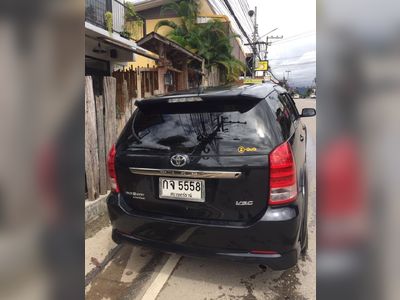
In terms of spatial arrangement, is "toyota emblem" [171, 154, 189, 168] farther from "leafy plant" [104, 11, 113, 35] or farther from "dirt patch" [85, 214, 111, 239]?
"leafy plant" [104, 11, 113, 35]

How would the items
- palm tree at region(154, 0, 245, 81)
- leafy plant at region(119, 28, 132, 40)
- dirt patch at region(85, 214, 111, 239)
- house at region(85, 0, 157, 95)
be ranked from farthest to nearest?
palm tree at region(154, 0, 245, 81) → leafy plant at region(119, 28, 132, 40) → house at region(85, 0, 157, 95) → dirt patch at region(85, 214, 111, 239)

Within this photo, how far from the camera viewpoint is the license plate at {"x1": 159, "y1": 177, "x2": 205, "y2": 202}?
2717 mm

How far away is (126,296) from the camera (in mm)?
2971

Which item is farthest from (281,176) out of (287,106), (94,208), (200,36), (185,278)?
(200,36)

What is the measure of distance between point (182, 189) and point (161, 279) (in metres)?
0.99

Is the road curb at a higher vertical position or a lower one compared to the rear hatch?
lower

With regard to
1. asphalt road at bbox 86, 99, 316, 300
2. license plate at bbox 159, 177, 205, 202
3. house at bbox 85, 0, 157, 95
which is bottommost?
asphalt road at bbox 86, 99, 316, 300

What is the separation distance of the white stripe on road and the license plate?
0.85 meters

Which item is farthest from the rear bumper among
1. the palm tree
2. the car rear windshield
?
the palm tree

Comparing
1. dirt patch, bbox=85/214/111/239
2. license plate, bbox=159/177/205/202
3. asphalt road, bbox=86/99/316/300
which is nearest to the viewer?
license plate, bbox=159/177/205/202

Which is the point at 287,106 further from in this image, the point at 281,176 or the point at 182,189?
the point at 182,189
